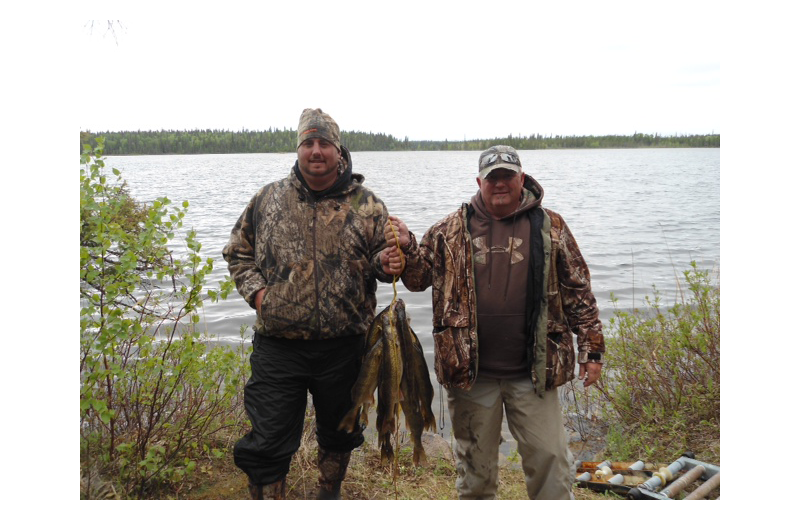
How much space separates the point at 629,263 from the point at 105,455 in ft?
45.8

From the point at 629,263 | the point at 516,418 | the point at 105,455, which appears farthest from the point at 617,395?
the point at 629,263

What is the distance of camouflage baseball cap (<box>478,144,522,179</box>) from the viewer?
3.87m

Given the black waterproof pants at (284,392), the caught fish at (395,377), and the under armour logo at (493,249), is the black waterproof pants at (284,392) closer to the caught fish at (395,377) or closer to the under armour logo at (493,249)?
the caught fish at (395,377)

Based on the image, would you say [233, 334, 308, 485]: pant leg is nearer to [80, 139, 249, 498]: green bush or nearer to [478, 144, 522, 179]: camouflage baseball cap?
[80, 139, 249, 498]: green bush

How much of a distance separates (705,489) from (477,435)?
2164mm

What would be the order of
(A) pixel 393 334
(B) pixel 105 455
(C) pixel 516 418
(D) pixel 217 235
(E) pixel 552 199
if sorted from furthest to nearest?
(E) pixel 552 199
(D) pixel 217 235
(B) pixel 105 455
(C) pixel 516 418
(A) pixel 393 334

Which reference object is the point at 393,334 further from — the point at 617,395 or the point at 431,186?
the point at 431,186

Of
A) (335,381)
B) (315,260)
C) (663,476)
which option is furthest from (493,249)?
(663,476)

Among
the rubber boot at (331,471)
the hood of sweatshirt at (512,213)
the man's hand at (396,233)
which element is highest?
the hood of sweatshirt at (512,213)

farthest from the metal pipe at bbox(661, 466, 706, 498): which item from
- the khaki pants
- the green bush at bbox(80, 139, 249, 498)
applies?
the green bush at bbox(80, 139, 249, 498)

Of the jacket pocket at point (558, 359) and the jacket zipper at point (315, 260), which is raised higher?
the jacket zipper at point (315, 260)

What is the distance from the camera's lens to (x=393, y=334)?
371cm

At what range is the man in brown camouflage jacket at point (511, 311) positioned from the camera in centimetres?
387

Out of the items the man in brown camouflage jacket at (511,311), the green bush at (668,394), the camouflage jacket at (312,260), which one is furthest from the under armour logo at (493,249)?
the green bush at (668,394)
